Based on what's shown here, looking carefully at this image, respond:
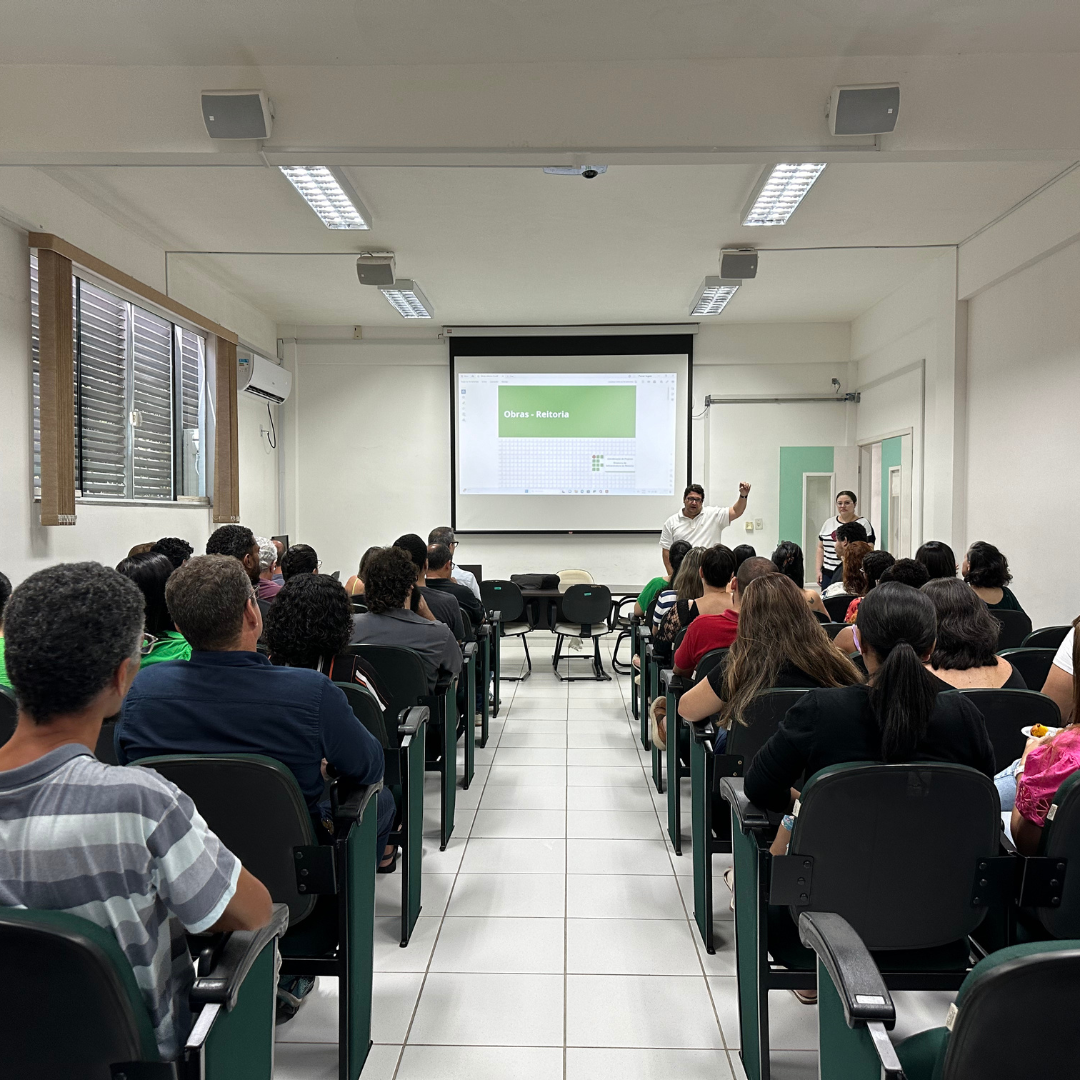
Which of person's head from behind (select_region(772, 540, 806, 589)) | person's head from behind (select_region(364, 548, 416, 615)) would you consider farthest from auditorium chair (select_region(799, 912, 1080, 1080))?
person's head from behind (select_region(772, 540, 806, 589))

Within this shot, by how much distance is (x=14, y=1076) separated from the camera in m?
0.97

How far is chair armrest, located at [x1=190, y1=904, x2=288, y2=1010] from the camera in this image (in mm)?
1099

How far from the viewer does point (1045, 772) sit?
5.30 ft

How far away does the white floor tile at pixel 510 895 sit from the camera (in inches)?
108

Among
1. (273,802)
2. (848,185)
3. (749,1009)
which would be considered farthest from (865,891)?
(848,185)

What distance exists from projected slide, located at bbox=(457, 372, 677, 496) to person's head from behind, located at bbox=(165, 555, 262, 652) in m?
6.69

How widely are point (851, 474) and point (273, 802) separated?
784 cm

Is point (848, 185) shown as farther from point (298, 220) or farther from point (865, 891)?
point (865, 891)

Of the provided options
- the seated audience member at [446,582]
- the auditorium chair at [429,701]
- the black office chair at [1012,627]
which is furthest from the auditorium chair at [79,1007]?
the black office chair at [1012,627]

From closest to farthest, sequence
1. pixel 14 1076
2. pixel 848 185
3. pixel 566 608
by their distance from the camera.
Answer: pixel 14 1076 < pixel 848 185 < pixel 566 608

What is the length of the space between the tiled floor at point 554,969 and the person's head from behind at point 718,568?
1.06 metres

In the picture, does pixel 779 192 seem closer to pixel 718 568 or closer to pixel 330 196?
pixel 718 568

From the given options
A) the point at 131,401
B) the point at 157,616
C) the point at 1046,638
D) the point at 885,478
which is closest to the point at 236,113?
the point at 157,616

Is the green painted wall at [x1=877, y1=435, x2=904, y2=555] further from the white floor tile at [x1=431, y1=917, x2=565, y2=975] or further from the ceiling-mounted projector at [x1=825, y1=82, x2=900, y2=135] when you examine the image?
the white floor tile at [x1=431, y1=917, x2=565, y2=975]
